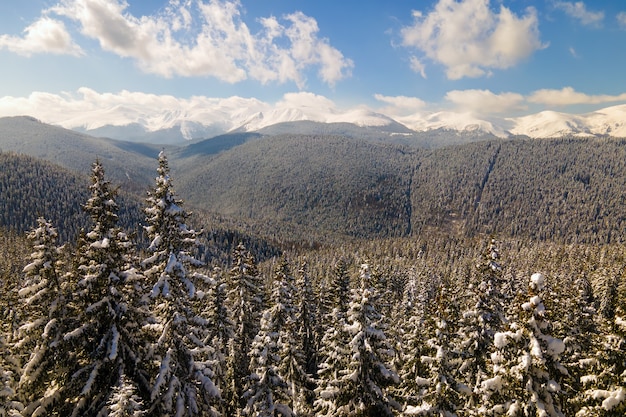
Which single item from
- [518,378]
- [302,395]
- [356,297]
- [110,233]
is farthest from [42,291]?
[302,395]

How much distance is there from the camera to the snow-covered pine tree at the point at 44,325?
50.0 ft

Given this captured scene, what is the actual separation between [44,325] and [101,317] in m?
2.86

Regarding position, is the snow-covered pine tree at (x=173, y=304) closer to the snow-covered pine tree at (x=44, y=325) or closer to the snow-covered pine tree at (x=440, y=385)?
the snow-covered pine tree at (x=44, y=325)

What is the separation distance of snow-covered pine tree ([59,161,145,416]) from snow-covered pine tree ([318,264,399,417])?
33.1 feet

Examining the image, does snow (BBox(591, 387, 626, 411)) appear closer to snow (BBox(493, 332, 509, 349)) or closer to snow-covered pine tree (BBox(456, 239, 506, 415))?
snow (BBox(493, 332, 509, 349))

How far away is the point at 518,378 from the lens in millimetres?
13867

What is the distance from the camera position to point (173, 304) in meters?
15.6

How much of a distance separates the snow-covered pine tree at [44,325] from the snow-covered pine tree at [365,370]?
499 inches

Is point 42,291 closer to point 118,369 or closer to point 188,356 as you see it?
point 118,369

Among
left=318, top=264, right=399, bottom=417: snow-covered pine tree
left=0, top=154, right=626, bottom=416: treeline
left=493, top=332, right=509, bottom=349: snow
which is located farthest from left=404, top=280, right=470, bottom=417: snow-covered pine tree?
left=493, top=332, right=509, bottom=349: snow

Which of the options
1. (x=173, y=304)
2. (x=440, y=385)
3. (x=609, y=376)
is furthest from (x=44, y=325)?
(x=609, y=376)

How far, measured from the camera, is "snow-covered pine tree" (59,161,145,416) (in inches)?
587

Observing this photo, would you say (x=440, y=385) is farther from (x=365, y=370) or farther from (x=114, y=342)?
(x=114, y=342)

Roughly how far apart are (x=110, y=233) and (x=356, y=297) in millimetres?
12405
